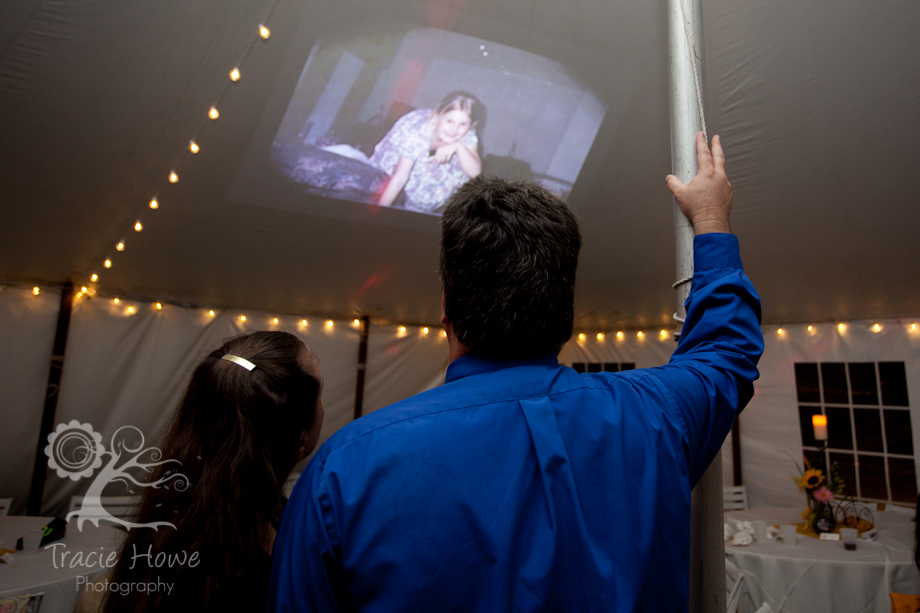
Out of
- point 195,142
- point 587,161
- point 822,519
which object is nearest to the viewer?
point 195,142

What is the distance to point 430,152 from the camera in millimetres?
3383

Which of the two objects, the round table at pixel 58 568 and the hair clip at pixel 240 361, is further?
the round table at pixel 58 568

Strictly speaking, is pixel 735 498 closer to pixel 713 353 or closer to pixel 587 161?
pixel 587 161

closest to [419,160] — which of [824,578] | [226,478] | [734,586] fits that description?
[226,478]

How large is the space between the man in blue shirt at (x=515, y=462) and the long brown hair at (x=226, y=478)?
21 centimetres

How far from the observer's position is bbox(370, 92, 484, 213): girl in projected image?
3104 millimetres

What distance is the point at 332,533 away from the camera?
0.51 m

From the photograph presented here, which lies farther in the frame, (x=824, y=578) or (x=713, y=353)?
(x=824, y=578)

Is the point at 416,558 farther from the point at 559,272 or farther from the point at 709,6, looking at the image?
the point at 709,6

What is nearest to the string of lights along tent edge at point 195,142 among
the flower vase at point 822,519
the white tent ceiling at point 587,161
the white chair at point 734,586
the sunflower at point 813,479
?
the white tent ceiling at point 587,161

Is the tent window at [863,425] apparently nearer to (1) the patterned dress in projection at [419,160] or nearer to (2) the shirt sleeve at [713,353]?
(1) the patterned dress in projection at [419,160]

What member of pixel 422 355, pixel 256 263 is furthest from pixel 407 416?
pixel 422 355

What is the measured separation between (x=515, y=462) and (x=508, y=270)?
0.78 ft

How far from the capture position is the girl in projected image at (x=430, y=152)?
310 centimetres
